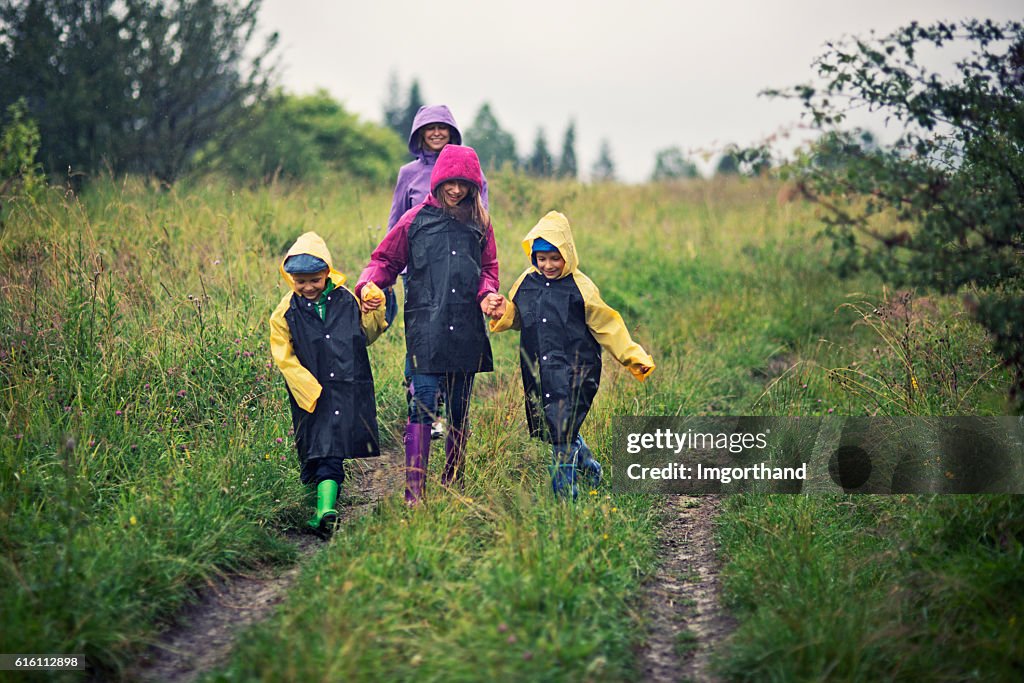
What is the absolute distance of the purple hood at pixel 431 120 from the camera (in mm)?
6098

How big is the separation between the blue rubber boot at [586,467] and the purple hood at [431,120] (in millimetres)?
2508

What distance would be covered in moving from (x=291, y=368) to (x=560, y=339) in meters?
1.48

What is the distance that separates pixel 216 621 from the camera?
3.83 metres

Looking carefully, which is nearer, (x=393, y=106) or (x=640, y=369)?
(x=640, y=369)

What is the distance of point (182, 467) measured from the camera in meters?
4.68

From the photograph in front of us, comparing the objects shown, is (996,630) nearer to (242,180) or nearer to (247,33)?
(242,180)

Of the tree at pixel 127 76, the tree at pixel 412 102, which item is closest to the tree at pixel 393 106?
the tree at pixel 412 102

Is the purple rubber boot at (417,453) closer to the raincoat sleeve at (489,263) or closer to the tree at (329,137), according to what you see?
the raincoat sleeve at (489,263)

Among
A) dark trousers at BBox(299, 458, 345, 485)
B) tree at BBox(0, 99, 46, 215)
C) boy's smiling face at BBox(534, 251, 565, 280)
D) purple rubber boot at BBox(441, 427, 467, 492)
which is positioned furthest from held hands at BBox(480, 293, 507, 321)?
tree at BBox(0, 99, 46, 215)

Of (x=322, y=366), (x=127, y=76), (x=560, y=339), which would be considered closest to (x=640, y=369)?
(x=560, y=339)

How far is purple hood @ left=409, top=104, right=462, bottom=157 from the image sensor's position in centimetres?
610

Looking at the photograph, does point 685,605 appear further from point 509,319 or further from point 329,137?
point 329,137

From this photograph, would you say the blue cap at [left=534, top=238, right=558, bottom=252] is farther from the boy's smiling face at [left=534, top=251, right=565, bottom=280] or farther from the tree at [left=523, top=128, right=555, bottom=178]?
the tree at [left=523, top=128, right=555, bottom=178]

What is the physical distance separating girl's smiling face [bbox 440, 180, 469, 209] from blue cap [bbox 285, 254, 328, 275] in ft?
2.62
